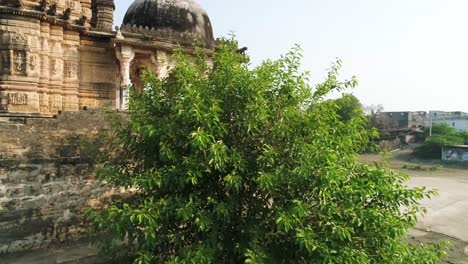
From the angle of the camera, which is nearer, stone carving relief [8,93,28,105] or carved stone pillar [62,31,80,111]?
stone carving relief [8,93,28,105]

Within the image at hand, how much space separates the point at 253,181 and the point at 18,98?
927cm

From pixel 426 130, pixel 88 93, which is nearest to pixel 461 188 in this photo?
pixel 88 93

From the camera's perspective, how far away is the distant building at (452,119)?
51250 mm

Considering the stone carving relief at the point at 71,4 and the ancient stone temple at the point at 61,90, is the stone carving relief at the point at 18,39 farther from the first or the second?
the stone carving relief at the point at 71,4

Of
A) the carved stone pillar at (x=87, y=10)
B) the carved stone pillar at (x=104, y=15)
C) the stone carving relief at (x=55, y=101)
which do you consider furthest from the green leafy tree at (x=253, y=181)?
the carved stone pillar at (x=87, y=10)

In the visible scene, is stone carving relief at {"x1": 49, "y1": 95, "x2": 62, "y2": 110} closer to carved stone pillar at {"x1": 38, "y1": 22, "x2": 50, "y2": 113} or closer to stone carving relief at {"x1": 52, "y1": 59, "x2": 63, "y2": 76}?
carved stone pillar at {"x1": 38, "y1": 22, "x2": 50, "y2": 113}

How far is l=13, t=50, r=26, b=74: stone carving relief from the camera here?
1084 centimetres

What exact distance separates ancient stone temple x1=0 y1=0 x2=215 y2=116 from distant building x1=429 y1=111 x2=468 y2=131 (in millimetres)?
45767

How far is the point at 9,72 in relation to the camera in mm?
10789

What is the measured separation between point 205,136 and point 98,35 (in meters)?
10.4

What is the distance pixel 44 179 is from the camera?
7406 millimetres

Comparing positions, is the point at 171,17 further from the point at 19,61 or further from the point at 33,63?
the point at 19,61

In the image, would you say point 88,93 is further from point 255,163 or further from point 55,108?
point 255,163

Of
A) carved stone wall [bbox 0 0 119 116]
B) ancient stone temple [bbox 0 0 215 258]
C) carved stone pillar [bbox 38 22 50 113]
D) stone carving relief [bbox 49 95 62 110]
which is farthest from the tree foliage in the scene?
carved stone pillar [bbox 38 22 50 113]
